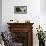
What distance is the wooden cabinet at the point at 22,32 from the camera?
227 inches

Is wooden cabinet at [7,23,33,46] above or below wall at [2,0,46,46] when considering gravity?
below

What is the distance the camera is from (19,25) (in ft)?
18.9

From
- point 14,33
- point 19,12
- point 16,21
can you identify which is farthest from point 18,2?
point 14,33

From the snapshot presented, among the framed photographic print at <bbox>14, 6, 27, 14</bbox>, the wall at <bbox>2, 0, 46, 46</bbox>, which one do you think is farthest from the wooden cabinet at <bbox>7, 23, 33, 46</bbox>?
the framed photographic print at <bbox>14, 6, 27, 14</bbox>

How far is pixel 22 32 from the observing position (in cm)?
584

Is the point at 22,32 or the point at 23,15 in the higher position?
the point at 23,15

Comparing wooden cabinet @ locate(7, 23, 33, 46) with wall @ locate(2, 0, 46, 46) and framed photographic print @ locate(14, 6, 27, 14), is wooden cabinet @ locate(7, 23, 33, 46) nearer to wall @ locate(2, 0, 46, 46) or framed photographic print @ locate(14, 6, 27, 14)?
wall @ locate(2, 0, 46, 46)

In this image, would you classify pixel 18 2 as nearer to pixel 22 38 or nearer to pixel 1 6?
pixel 1 6

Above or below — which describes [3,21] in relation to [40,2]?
below

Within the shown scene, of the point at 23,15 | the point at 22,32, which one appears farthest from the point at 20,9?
the point at 22,32

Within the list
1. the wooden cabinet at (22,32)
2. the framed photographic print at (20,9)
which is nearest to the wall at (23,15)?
the framed photographic print at (20,9)

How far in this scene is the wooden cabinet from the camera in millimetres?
5758

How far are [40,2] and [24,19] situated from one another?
106cm

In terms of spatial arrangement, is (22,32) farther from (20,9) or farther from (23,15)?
(20,9)
